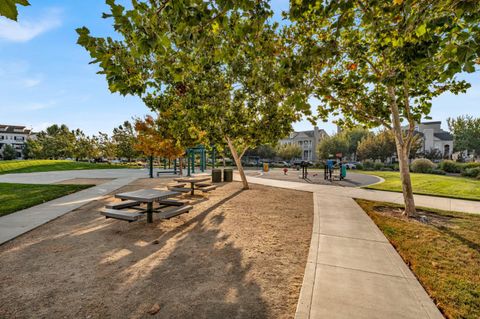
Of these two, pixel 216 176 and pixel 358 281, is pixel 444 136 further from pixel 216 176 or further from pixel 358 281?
pixel 358 281

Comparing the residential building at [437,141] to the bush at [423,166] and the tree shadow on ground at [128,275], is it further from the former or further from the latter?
the tree shadow on ground at [128,275]

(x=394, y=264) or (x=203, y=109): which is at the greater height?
(x=203, y=109)

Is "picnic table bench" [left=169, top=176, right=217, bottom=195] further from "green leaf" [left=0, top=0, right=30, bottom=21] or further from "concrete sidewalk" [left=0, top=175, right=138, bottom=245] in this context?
"green leaf" [left=0, top=0, right=30, bottom=21]

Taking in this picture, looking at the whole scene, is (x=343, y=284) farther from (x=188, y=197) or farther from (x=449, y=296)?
(x=188, y=197)

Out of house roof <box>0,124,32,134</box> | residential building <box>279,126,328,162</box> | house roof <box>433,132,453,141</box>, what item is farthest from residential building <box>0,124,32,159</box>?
house roof <box>433,132,453,141</box>

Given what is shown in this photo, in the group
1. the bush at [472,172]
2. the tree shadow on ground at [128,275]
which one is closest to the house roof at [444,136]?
the bush at [472,172]

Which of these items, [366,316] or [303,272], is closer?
[366,316]

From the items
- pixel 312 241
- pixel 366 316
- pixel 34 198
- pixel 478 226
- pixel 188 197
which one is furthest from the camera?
pixel 188 197

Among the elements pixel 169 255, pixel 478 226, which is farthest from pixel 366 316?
pixel 478 226

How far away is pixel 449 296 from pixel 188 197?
974 cm

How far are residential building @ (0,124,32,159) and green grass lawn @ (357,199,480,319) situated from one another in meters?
119

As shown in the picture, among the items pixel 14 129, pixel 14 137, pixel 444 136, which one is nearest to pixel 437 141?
pixel 444 136

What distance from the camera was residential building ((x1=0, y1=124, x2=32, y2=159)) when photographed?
293 feet

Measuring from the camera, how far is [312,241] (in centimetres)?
543
